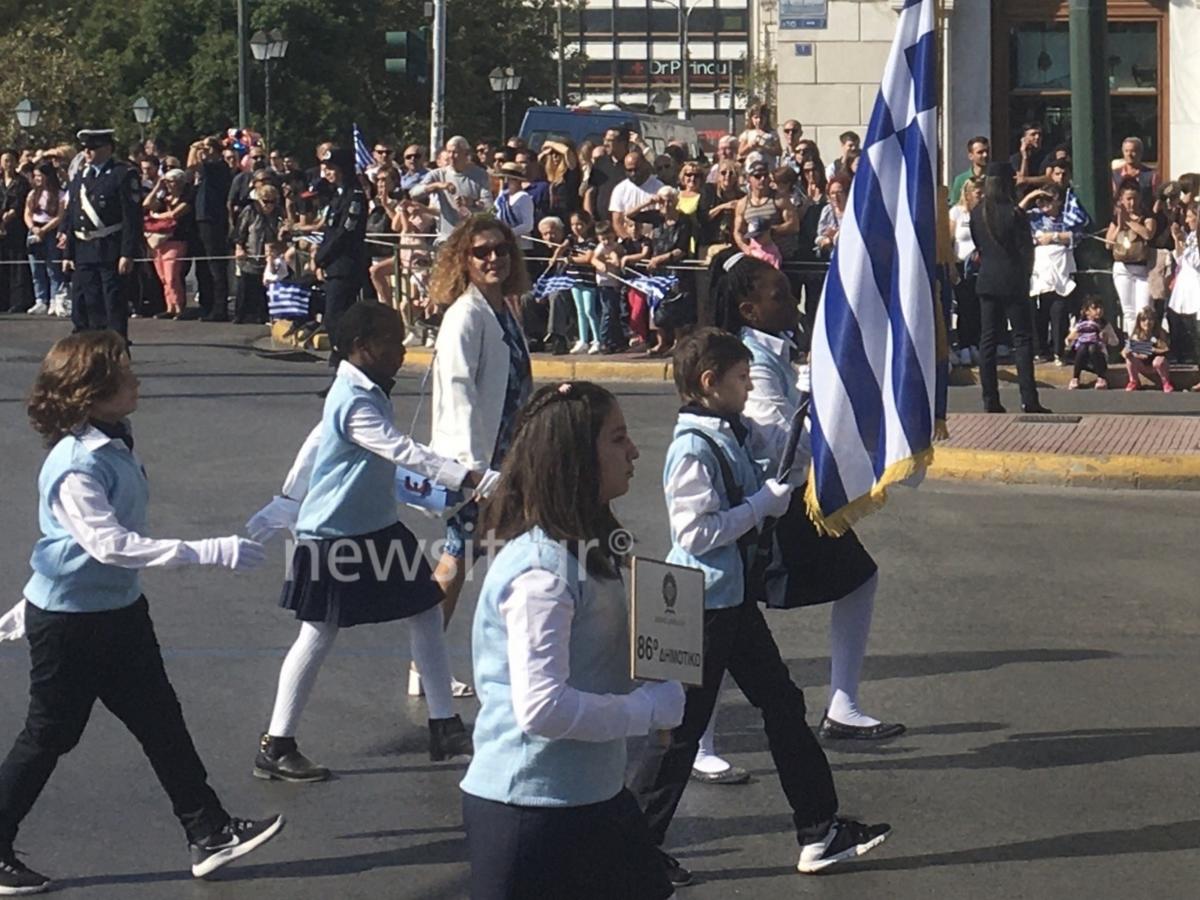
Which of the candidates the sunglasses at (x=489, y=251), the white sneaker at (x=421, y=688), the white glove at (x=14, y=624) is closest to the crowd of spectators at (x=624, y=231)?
the white sneaker at (x=421, y=688)

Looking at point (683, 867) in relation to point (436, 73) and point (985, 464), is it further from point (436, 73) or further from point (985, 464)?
point (436, 73)

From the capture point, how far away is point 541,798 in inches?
154

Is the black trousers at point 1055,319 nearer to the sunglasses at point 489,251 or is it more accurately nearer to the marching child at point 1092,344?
the marching child at point 1092,344

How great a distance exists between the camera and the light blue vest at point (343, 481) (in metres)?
6.66

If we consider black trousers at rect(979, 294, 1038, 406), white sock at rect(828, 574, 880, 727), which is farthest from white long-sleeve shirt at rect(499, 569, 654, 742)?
black trousers at rect(979, 294, 1038, 406)

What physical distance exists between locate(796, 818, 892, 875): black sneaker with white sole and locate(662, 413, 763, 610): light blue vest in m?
0.68

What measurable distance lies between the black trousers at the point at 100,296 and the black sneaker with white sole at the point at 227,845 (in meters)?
11.2

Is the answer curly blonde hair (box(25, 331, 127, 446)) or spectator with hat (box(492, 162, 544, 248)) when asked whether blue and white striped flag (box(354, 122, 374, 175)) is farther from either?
curly blonde hair (box(25, 331, 127, 446))

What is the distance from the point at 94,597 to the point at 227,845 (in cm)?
78

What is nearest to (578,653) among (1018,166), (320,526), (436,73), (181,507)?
(320,526)

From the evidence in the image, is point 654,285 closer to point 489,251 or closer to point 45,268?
point 45,268

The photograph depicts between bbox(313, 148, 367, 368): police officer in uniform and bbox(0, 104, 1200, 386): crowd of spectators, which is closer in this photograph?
bbox(313, 148, 367, 368): police officer in uniform

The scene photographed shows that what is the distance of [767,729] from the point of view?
19.4 ft

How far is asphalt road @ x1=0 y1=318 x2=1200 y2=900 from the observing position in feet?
19.4
